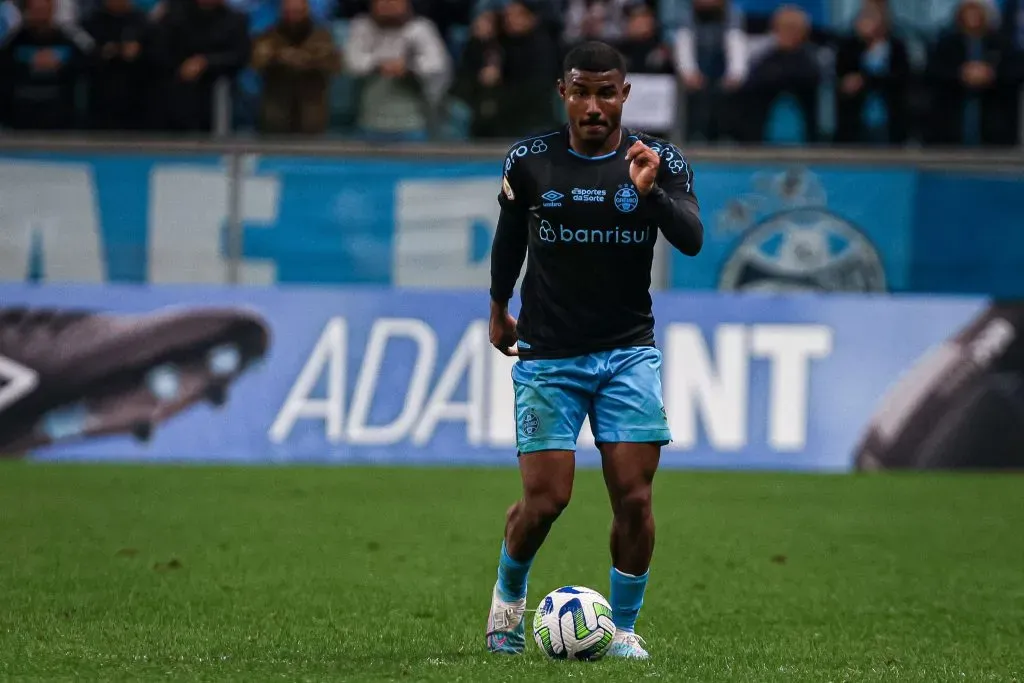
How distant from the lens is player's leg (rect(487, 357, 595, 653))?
6449mm

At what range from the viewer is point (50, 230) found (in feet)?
48.5

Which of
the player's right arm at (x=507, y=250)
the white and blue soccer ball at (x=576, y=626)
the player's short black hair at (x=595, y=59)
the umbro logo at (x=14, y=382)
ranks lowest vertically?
the umbro logo at (x=14, y=382)

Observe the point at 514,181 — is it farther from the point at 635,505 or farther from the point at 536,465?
the point at 635,505

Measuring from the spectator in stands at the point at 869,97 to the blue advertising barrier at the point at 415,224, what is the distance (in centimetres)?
87

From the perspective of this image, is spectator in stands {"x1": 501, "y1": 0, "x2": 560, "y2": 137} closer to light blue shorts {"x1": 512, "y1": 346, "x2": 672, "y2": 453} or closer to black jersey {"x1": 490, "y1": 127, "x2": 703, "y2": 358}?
black jersey {"x1": 490, "y1": 127, "x2": 703, "y2": 358}

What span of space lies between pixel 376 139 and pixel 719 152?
3038 millimetres

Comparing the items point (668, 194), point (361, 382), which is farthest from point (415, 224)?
point (668, 194)

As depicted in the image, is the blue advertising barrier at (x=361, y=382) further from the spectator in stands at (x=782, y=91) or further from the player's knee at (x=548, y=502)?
the player's knee at (x=548, y=502)

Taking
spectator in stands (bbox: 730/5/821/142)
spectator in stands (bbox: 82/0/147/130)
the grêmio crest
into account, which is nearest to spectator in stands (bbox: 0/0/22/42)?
spectator in stands (bbox: 82/0/147/130)

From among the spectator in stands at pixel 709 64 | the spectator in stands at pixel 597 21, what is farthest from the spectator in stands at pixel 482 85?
the spectator in stands at pixel 709 64

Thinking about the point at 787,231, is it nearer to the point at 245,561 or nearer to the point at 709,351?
the point at 709,351

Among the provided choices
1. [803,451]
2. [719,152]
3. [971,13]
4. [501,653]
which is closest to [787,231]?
[719,152]

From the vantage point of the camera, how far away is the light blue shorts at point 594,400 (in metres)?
6.47

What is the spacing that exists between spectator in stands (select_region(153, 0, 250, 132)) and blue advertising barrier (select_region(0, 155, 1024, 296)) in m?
0.91
